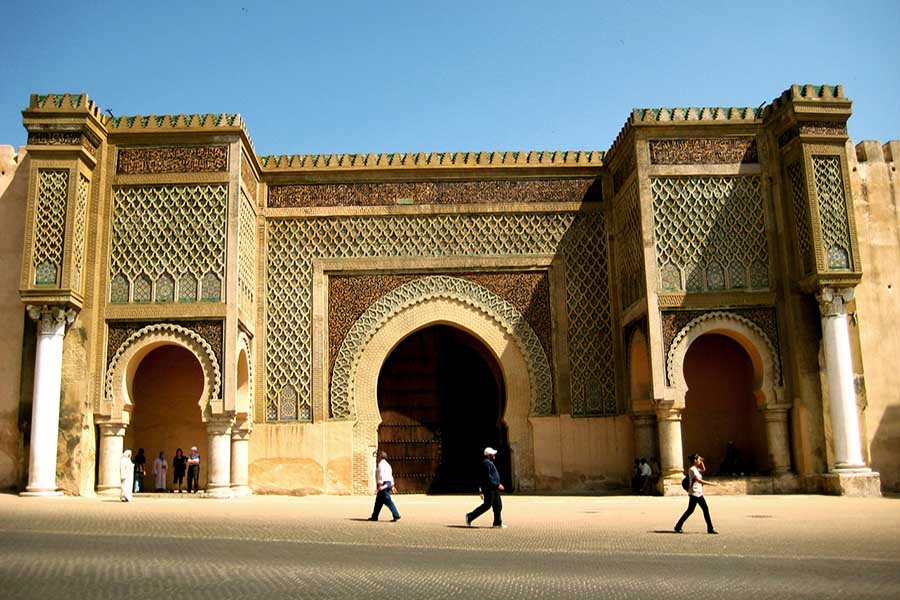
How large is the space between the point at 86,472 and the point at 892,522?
927cm

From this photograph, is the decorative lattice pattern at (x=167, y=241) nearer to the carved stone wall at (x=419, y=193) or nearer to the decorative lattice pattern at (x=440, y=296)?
the carved stone wall at (x=419, y=193)

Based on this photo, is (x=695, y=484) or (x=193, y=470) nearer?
(x=695, y=484)

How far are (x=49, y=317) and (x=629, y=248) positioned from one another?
786 cm

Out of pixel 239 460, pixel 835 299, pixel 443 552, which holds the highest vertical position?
pixel 835 299

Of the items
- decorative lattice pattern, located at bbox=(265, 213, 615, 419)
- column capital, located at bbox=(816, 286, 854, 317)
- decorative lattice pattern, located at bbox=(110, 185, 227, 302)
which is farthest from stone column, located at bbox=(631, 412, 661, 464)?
decorative lattice pattern, located at bbox=(110, 185, 227, 302)

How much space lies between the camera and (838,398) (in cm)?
1203

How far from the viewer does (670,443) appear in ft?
40.3

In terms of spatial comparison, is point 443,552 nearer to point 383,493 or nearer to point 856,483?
point 383,493

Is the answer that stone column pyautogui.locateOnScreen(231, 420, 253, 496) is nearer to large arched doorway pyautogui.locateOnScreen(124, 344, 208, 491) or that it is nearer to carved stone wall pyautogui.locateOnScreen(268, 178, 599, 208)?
large arched doorway pyautogui.locateOnScreen(124, 344, 208, 491)

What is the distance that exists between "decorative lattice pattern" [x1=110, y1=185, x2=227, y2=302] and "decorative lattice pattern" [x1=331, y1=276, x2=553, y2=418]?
2.27m

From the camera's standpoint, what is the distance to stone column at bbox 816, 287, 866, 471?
11.9 m

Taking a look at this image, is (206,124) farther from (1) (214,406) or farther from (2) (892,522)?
(2) (892,522)

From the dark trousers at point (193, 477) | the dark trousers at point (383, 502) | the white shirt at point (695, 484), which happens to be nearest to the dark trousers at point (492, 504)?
the dark trousers at point (383, 502)

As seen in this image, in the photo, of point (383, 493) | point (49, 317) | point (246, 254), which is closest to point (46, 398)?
point (49, 317)
